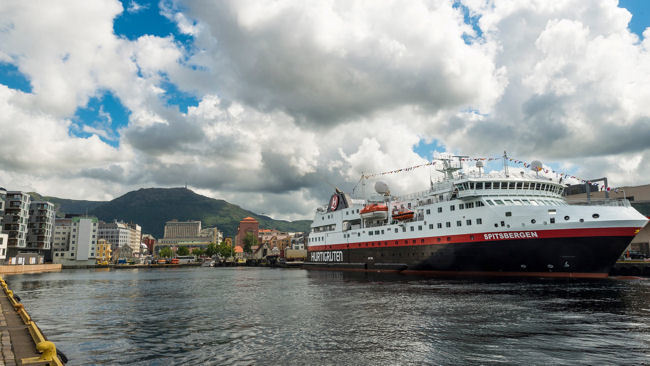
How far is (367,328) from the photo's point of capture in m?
19.2

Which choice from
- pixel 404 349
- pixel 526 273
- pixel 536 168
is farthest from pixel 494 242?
→ pixel 404 349

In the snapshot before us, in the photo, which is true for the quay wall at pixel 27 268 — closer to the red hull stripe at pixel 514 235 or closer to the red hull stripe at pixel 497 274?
the red hull stripe at pixel 497 274

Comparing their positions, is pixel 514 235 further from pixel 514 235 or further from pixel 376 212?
pixel 376 212

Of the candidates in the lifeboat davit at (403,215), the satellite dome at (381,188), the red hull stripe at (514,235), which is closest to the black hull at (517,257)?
the red hull stripe at (514,235)

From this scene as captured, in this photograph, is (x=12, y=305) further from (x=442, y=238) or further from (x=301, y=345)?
(x=442, y=238)

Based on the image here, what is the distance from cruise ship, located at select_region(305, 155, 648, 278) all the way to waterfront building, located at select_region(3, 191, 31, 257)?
A: 93.4 metres

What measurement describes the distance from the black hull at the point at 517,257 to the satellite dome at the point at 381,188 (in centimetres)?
1447

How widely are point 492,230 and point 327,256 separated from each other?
40.0 m

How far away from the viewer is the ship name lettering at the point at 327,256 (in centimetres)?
7306

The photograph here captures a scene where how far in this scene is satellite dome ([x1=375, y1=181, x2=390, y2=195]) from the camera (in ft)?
229

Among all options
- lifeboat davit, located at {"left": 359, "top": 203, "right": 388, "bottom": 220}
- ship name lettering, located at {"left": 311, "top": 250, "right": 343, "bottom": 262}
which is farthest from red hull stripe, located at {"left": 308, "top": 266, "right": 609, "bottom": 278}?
ship name lettering, located at {"left": 311, "top": 250, "right": 343, "bottom": 262}

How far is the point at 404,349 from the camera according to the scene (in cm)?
1534

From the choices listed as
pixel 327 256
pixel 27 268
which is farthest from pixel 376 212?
pixel 27 268

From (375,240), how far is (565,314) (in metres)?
41.5
